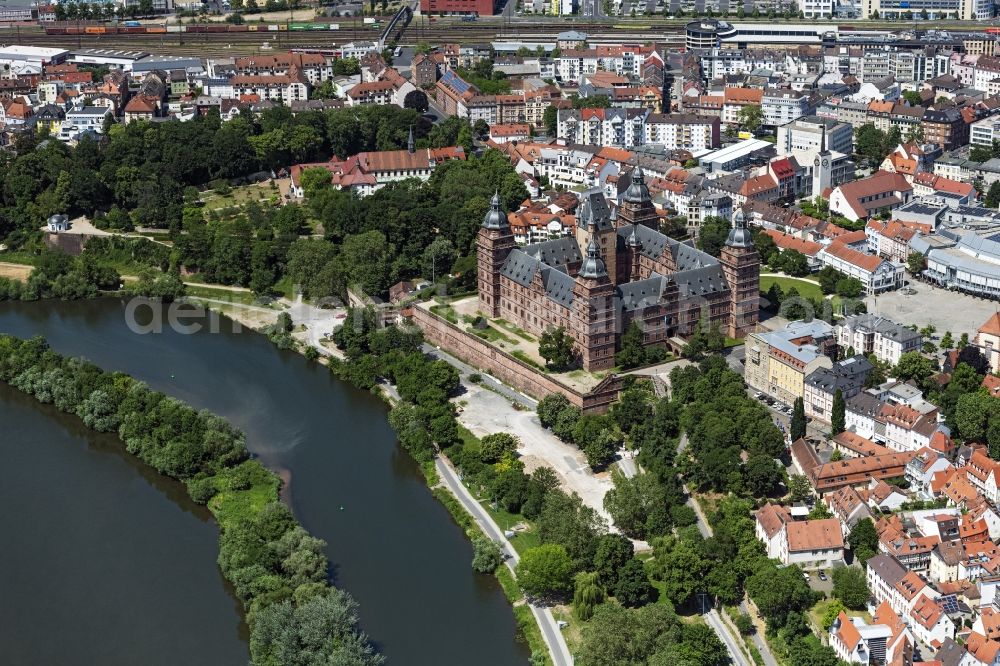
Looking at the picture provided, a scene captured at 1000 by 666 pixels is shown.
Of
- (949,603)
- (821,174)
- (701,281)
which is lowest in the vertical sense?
(949,603)

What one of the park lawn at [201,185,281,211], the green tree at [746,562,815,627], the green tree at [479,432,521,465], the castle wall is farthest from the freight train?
the green tree at [746,562,815,627]

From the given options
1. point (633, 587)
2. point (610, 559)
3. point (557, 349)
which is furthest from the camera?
point (557, 349)

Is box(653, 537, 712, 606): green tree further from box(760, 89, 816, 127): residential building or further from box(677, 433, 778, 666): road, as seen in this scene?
box(760, 89, 816, 127): residential building

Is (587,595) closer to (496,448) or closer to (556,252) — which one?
(496,448)

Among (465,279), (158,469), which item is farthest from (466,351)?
(158,469)

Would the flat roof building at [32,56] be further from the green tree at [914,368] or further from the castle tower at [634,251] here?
the green tree at [914,368]

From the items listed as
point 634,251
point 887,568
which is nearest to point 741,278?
point 634,251
